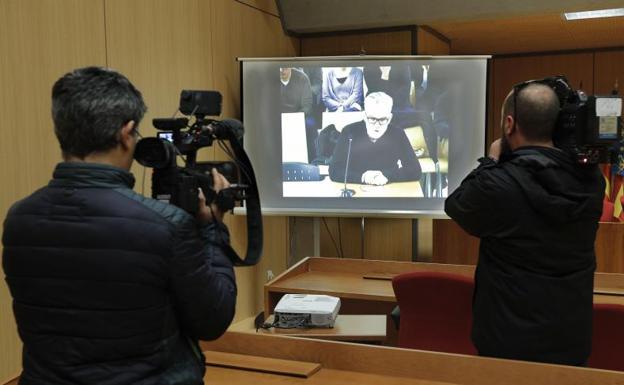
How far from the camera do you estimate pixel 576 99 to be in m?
1.79

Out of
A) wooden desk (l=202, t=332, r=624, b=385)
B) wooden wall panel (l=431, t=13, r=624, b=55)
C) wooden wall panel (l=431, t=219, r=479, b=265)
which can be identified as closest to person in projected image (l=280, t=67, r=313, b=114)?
wooden wall panel (l=431, t=13, r=624, b=55)

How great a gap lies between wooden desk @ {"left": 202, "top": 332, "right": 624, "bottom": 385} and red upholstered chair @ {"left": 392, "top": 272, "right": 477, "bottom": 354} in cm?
91

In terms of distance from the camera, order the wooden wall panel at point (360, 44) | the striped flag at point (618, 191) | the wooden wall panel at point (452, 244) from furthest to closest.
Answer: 1. the striped flag at point (618, 191)
2. the wooden wall panel at point (452, 244)
3. the wooden wall panel at point (360, 44)

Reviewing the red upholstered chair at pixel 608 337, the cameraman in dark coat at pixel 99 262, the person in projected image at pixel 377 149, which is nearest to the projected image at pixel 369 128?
the person in projected image at pixel 377 149

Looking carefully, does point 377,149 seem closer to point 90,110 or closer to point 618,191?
point 618,191

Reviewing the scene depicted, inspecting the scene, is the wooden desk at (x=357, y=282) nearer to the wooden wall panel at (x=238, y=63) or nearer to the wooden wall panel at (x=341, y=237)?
the wooden wall panel at (x=238, y=63)

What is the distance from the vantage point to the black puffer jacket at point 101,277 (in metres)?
1.10

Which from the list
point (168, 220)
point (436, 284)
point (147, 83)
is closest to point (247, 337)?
point (168, 220)

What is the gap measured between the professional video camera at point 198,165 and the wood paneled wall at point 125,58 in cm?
144

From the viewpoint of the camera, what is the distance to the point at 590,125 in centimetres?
176

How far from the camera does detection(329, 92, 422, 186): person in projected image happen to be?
3.98 m

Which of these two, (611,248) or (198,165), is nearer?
(198,165)

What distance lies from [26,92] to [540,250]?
215cm

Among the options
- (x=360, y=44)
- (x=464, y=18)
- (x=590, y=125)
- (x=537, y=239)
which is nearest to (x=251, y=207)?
(x=537, y=239)
